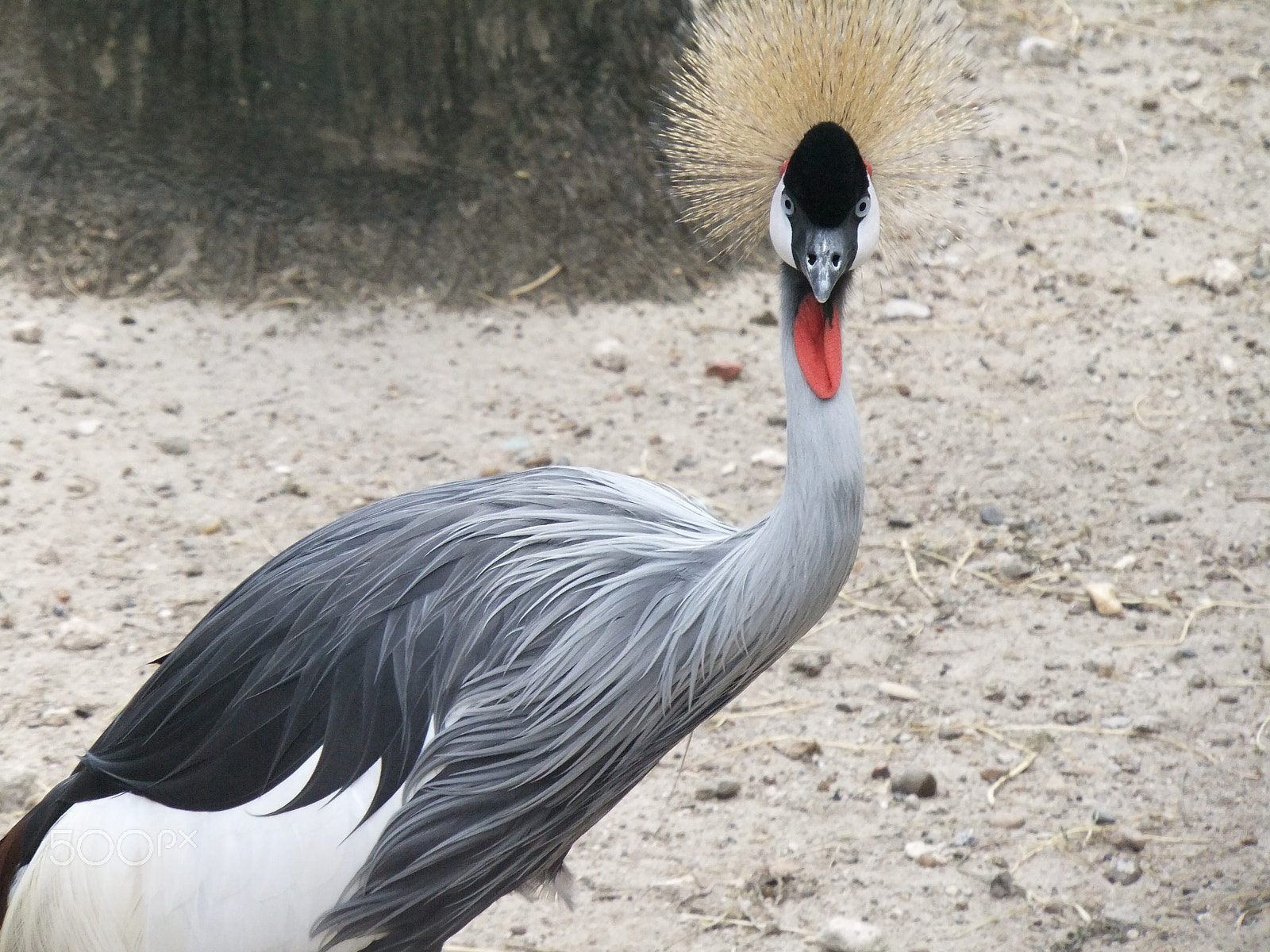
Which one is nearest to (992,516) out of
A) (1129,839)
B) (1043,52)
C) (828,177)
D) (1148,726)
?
(1148,726)

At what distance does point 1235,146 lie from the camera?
12.5ft

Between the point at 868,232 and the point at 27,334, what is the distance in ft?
7.30

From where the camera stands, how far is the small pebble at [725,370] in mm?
3123

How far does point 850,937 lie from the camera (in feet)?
5.90

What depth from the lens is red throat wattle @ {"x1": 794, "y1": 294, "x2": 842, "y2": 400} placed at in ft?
4.73

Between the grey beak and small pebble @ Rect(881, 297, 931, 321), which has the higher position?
small pebble @ Rect(881, 297, 931, 321)

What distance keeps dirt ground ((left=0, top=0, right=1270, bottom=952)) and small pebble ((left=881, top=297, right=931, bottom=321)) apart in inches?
0.7

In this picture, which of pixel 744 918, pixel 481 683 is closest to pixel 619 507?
pixel 481 683

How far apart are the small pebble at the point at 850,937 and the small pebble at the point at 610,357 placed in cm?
162

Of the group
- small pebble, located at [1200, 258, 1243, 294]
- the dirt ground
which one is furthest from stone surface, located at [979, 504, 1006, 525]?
small pebble, located at [1200, 258, 1243, 294]

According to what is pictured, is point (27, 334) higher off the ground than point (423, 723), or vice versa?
point (27, 334)

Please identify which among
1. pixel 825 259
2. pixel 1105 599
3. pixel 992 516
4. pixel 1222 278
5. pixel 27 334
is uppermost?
pixel 1222 278

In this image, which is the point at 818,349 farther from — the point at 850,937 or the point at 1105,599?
the point at 1105,599

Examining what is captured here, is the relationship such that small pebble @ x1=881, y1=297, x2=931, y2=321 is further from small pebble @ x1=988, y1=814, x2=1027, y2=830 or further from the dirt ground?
small pebble @ x1=988, y1=814, x2=1027, y2=830
